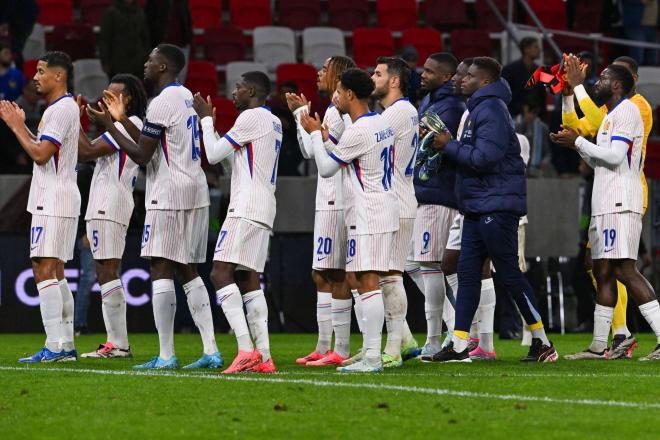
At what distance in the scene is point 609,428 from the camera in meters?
6.23

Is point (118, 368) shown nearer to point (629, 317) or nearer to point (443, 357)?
point (443, 357)

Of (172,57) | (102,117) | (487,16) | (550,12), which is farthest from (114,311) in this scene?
(550,12)

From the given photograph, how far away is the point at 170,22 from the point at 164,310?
9009mm

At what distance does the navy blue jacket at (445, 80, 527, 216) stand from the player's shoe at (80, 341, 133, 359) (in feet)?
10.3

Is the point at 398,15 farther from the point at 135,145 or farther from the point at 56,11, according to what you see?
the point at 135,145

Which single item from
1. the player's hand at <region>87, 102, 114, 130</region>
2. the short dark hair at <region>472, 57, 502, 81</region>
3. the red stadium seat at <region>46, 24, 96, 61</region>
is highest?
the red stadium seat at <region>46, 24, 96, 61</region>

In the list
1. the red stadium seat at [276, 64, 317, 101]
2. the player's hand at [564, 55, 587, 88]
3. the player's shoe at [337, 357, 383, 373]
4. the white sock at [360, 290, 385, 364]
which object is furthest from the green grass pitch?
the red stadium seat at [276, 64, 317, 101]

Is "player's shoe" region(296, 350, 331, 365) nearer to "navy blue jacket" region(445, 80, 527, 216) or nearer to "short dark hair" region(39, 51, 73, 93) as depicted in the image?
"navy blue jacket" region(445, 80, 527, 216)

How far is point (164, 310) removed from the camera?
30.4 feet

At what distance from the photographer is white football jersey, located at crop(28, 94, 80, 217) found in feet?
31.4

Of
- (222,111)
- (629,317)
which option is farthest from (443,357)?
(222,111)

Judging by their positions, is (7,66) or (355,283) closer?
(355,283)

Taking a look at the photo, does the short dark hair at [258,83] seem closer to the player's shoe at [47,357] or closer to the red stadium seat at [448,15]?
the player's shoe at [47,357]

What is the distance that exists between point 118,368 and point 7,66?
8.61 metres
